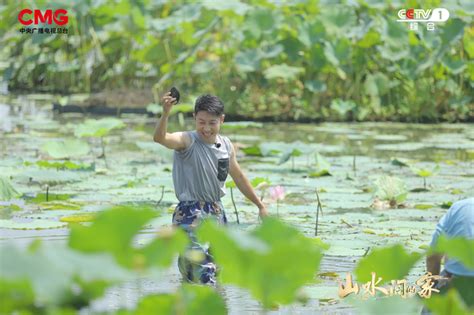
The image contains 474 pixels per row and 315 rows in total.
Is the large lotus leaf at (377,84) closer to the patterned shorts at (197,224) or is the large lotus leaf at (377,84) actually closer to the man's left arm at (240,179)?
the man's left arm at (240,179)

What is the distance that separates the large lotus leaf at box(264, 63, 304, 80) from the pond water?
0.44 m

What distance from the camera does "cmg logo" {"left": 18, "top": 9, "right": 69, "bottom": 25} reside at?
12.8 m

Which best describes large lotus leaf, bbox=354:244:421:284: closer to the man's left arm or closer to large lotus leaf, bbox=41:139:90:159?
the man's left arm

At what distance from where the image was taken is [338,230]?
5496 millimetres

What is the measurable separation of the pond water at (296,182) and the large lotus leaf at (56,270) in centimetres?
211

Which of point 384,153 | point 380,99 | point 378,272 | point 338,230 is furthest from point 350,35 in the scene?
point 378,272

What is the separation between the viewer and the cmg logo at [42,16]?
1276 cm

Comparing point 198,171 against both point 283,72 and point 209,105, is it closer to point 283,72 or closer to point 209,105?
point 209,105

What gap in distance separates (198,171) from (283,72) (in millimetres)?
6270

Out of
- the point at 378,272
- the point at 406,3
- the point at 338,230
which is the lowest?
the point at 338,230

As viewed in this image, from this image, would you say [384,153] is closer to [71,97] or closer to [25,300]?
[71,97]

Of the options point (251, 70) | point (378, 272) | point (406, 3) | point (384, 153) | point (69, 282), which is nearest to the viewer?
point (69, 282)

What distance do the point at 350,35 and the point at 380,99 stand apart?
0.72 meters

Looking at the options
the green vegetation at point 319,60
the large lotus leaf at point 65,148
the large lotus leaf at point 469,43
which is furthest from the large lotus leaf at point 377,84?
the large lotus leaf at point 65,148
